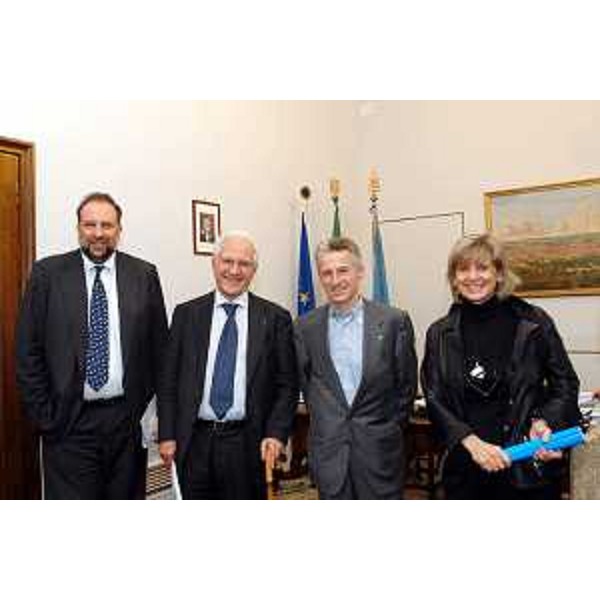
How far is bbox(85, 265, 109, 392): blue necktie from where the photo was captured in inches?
103

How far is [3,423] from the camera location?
10.9 feet

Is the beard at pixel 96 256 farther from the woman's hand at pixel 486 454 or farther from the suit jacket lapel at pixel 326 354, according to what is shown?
the woman's hand at pixel 486 454

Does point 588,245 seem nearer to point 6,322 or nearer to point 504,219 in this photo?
point 504,219

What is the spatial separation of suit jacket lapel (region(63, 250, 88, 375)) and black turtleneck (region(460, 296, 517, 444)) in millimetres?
1347

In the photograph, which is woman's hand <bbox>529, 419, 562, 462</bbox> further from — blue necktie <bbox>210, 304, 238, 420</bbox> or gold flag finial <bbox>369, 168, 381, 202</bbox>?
gold flag finial <bbox>369, 168, 381, 202</bbox>

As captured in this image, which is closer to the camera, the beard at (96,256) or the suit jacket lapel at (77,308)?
the suit jacket lapel at (77,308)

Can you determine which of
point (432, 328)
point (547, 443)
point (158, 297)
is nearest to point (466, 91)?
point (432, 328)

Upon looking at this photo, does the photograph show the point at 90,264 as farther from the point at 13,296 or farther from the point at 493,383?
the point at 493,383

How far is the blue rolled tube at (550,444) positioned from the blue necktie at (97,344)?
145 centimetres

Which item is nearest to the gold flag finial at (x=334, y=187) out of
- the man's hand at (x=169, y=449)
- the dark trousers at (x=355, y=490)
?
the man's hand at (x=169, y=449)

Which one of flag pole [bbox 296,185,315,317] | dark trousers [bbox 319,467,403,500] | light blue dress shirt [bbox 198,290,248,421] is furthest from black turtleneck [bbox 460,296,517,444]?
flag pole [bbox 296,185,315,317]

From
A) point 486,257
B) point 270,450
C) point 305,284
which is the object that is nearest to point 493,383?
point 486,257

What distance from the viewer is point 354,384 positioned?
7.82 feet

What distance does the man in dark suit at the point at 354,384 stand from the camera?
235cm
